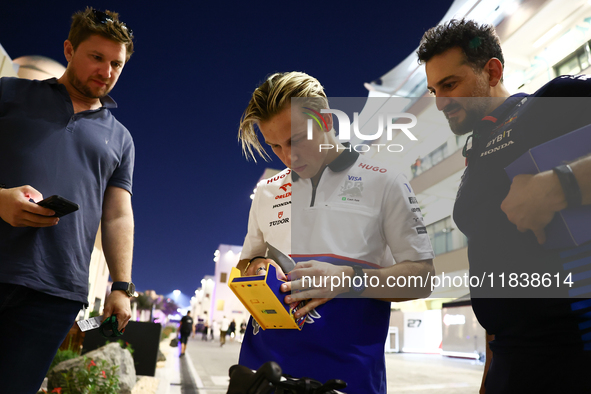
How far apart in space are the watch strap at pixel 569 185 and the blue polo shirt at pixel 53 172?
65.1 inches

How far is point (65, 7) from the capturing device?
961 inches

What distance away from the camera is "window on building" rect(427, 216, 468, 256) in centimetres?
155

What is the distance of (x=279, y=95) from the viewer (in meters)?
1.37

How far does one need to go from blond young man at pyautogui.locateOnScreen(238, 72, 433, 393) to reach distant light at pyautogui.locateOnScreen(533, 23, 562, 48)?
38.6 feet

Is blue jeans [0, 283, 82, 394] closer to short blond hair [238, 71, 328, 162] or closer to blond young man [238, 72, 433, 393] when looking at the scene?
blond young man [238, 72, 433, 393]

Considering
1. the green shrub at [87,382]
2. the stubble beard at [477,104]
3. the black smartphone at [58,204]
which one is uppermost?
the stubble beard at [477,104]

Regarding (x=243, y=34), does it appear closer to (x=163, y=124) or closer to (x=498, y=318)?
(x=163, y=124)

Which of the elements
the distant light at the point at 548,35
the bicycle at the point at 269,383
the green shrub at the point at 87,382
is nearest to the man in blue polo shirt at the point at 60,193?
the bicycle at the point at 269,383

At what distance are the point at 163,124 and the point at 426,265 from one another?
70.4 m

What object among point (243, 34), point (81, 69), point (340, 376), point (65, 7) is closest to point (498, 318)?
point (340, 376)

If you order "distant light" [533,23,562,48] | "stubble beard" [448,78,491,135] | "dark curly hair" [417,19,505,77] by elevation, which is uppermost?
"distant light" [533,23,562,48]

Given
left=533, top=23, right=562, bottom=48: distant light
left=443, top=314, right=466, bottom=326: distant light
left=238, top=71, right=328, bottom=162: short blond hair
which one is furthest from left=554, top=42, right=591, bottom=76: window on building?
left=238, top=71, right=328, bottom=162: short blond hair

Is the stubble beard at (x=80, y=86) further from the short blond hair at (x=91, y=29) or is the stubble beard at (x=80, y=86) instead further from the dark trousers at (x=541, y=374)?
the dark trousers at (x=541, y=374)

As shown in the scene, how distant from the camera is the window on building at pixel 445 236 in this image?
5.09 ft
